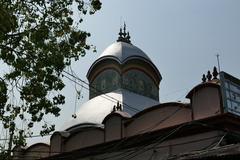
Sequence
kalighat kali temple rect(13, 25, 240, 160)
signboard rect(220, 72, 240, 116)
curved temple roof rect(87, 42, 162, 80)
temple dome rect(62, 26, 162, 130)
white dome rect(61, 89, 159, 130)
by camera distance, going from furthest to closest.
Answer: curved temple roof rect(87, 42, 162, 80), temple dome rect(62, 26, 162, 130), white dome rect(61, 89, 159, 130), signboard rect(220, 72, 240, 116), kalighat kali temple rect(13, 25, 240, 160)

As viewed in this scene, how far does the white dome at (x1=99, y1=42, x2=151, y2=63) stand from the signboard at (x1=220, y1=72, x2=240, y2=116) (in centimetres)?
960

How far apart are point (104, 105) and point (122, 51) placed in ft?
14.0

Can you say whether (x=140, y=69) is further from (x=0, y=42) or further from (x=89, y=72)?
(x=0, y=42)

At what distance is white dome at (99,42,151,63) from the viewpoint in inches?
843

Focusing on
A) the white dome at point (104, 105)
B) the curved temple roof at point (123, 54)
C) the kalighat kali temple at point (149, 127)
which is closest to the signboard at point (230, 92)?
the kalighat kali temple at point (149, 127)

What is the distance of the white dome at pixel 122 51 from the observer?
2141cm

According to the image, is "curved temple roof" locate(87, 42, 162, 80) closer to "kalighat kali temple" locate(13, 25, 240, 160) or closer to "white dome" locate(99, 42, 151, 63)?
"white dome" locate(99, 42, 151, 63)

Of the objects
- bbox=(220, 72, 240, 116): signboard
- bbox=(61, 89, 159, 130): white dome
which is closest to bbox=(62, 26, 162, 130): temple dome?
bbox=(61, 89, 159, 130): white dome

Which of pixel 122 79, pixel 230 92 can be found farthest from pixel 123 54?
pixel 230 92

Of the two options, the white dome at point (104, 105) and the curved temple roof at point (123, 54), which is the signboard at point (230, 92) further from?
the curved temple roof at point (123, 54)

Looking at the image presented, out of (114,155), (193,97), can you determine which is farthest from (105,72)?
(193,97)

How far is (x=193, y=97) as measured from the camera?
39.4 ft

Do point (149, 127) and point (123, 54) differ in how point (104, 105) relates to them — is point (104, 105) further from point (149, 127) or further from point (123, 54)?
point (149, 127)

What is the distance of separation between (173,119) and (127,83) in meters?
8.26
